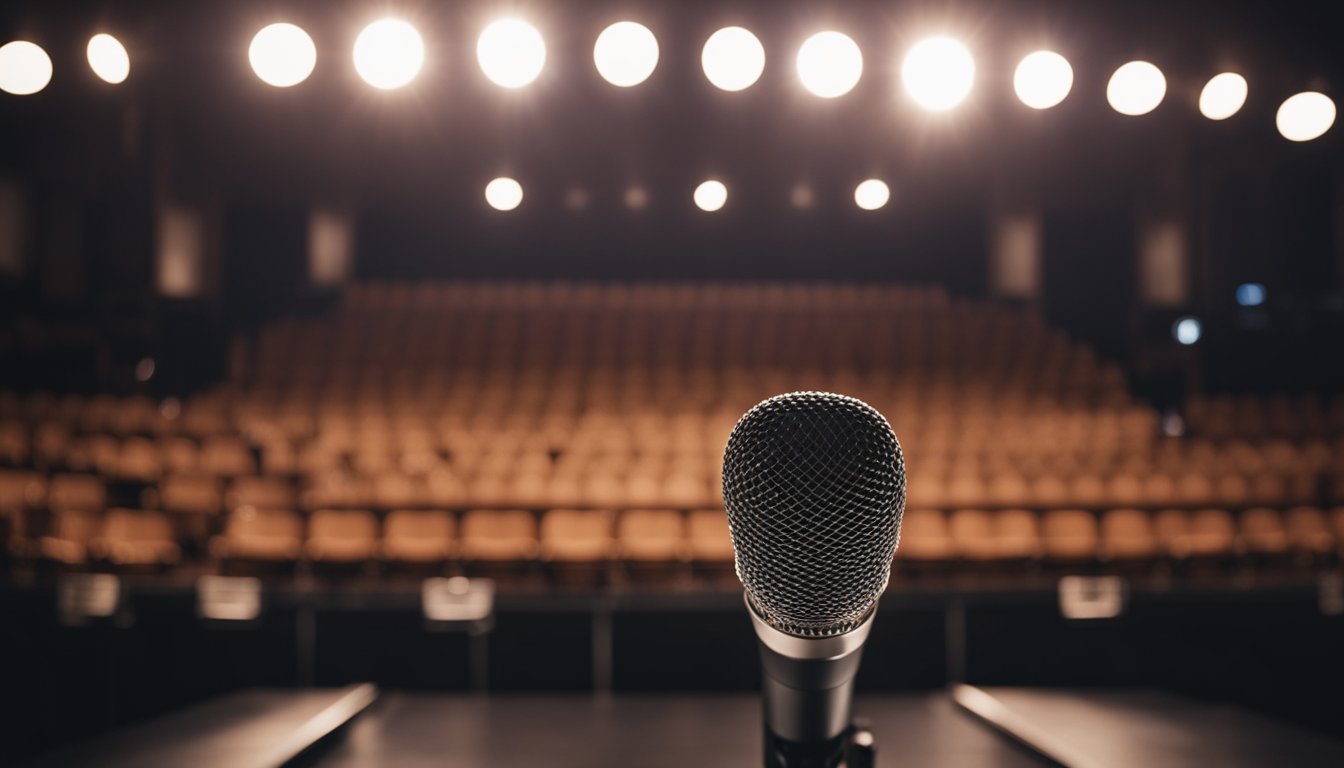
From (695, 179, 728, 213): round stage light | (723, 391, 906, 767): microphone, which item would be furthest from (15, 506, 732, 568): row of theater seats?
(723, 391, 906, 767): microphone

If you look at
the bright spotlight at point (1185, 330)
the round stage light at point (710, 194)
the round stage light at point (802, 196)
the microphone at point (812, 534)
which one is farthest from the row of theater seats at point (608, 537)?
the round stage light at point (802, 196)

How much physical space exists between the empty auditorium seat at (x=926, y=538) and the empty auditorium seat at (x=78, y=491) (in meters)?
4.65

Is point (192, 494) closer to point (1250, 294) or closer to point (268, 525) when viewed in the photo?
point (268, 525)

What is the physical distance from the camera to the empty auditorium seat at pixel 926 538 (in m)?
4.50

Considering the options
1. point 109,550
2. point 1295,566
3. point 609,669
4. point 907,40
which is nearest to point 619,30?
point 907,40

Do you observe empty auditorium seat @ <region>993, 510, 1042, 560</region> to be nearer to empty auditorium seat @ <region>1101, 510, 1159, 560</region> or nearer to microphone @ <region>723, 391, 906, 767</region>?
empty auditorium seat @ <region>1101, 510, 1159, 560</region>

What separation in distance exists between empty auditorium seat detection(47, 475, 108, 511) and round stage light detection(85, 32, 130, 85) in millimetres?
2435

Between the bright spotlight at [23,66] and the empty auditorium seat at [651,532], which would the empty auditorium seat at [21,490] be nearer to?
the bright spotlight at [23,66]

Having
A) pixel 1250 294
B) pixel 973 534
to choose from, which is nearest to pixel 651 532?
pixel 973 534

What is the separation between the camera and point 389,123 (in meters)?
7.54

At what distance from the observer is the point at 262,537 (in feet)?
14.6

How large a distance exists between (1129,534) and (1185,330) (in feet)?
15.1

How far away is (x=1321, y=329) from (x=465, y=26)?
329 inches

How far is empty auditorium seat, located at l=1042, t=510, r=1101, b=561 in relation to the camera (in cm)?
473
